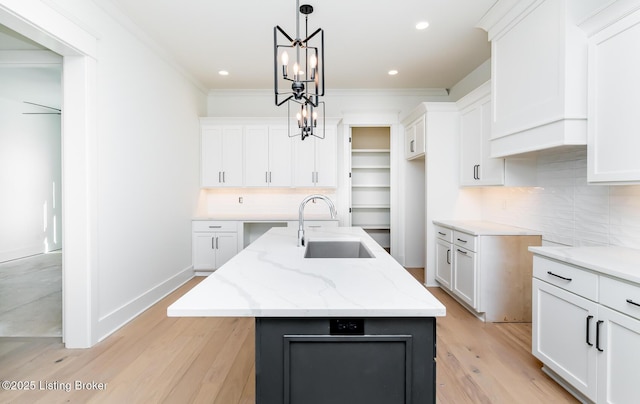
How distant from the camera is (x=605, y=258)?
69.9 inches

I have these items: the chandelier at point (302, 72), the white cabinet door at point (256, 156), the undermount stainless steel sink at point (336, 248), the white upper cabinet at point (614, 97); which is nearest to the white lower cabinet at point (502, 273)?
the white upper cabinet at point (614, 97)

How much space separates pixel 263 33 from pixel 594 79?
272 centimetres

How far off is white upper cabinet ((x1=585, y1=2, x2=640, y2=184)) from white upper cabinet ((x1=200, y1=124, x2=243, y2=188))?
3.99 m

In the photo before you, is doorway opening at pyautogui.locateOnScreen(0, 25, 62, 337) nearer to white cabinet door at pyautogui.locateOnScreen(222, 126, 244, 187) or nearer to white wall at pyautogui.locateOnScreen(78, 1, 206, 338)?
white wall at pyautogui.locateOnScreen(78, 1, 206, 338)

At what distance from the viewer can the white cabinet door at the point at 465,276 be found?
3.03 metres

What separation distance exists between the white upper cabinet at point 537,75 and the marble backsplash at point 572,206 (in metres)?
0.38

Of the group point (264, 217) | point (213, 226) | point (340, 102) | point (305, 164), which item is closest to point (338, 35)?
point (340, 102)

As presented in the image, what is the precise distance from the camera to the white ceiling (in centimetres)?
271

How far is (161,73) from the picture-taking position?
3.60 m

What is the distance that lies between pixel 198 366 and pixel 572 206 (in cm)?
310

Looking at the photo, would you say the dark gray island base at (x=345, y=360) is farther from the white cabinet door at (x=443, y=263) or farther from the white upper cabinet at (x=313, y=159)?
the white upper cabinet at (x=313, y=159)

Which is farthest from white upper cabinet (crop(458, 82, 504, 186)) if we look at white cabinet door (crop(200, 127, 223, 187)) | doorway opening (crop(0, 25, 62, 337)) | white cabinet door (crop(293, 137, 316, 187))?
doorway opening (crop(0, 25, 62, 337))

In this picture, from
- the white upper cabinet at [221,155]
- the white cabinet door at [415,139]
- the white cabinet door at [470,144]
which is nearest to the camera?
the white cabinet door at [470,144]

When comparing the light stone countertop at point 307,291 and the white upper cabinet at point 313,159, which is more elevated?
the white upper cabinet at point 313,159
